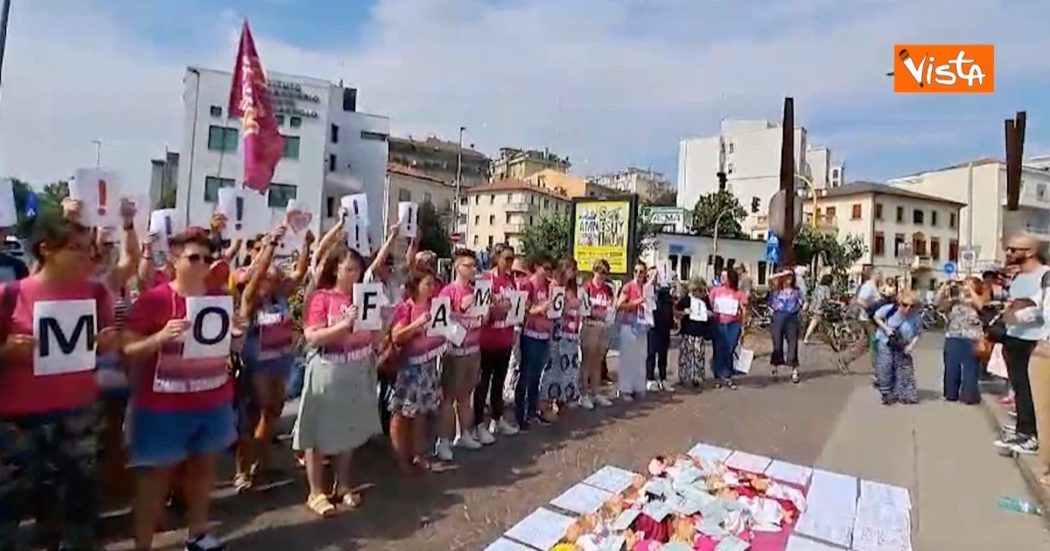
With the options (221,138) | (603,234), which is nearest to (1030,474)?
(603,234)

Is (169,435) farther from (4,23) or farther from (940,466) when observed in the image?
(4,23)

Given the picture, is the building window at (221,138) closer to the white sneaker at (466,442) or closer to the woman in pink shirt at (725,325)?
the woman in pink shirt at (725,325)

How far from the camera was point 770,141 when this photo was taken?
66.1m

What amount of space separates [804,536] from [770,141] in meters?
66.5

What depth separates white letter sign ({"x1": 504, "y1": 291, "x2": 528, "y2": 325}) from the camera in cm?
656

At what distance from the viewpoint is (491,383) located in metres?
6.82

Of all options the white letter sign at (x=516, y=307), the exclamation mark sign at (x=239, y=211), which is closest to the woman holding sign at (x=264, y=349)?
the exclamation mark sign at (x=239, y=211)

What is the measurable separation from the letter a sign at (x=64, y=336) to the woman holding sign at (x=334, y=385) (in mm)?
1401

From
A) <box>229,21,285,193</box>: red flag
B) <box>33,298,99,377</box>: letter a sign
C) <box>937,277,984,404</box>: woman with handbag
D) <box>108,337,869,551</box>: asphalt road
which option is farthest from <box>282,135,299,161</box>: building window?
<box>33,298,99,377</box>: letter a sign

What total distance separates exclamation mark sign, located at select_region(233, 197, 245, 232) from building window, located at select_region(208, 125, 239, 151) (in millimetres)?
44169

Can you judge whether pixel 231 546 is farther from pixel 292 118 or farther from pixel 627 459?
pixel 292 118

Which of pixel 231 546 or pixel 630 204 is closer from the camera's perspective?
pixel 231 546

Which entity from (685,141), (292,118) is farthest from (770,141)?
(292,118)

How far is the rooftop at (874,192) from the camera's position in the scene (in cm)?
6062
